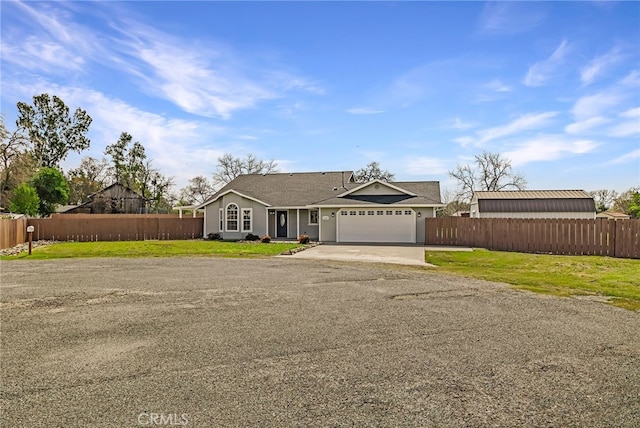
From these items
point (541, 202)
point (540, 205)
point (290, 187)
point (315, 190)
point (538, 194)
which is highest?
point (290, 187)

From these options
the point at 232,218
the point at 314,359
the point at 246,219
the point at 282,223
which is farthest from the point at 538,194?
the point at 314,359

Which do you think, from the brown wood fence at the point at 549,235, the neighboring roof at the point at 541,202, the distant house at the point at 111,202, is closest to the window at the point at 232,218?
the brown wood fence at the point at 549,235

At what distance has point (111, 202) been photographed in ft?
153

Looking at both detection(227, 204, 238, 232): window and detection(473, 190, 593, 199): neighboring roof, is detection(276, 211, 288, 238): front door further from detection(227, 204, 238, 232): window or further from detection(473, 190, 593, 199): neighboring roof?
detection(473, 190, 593, 199): neighboring roof

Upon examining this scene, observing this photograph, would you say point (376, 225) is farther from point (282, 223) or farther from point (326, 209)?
point (282, 223)

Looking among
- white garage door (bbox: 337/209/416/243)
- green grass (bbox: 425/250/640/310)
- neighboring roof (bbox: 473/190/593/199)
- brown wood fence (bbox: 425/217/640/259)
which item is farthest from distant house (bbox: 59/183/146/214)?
green grass (bbox: 425/250/640/310)

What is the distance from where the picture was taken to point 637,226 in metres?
17.8

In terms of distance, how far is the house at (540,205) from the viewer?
34.2 m

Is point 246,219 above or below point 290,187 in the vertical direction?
below

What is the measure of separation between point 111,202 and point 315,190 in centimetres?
2709

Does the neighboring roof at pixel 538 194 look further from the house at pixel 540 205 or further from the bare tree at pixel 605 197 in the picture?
the bare tree at pixel 605 197

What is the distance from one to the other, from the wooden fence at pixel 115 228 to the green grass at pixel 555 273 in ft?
62.3

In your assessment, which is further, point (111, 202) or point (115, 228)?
point (111, 202)

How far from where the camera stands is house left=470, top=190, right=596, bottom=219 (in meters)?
34.2
